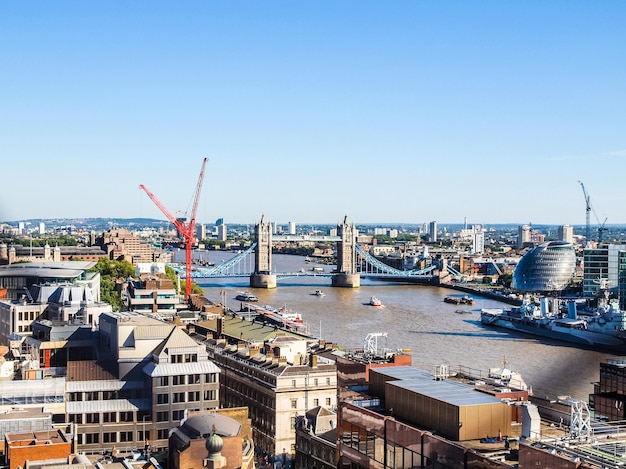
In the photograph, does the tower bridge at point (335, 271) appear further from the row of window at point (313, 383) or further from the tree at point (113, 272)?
the row of window at point (313, 383)

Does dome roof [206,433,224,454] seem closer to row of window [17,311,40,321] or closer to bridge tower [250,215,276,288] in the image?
row of window [17,311,40,321]

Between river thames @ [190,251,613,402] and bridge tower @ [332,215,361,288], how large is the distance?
2.63m

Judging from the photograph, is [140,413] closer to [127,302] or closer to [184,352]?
[184,352]

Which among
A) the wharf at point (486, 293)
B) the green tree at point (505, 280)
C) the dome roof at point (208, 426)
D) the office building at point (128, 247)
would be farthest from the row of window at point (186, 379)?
the green tree at point (505, 280)

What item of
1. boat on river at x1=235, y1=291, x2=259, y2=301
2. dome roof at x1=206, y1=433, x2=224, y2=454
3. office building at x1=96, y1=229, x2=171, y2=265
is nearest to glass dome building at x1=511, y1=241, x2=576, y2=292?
boat on river at x1=235, y1=291, x2=259, y2=301

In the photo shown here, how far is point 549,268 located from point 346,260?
2375 cm

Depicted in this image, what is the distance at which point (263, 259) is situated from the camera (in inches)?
3723

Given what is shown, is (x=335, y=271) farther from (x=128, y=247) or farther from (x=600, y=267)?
(x=600, y=267)

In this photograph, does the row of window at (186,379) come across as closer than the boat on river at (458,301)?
Yes

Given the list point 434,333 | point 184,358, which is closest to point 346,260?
point 434,333

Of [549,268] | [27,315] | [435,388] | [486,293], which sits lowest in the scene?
[486,293]

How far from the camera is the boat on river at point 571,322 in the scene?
5191 cm

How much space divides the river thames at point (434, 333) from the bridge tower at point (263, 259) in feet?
4.74

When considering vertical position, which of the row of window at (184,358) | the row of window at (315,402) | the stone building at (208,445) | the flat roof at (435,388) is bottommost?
the row of window at (315,402)
